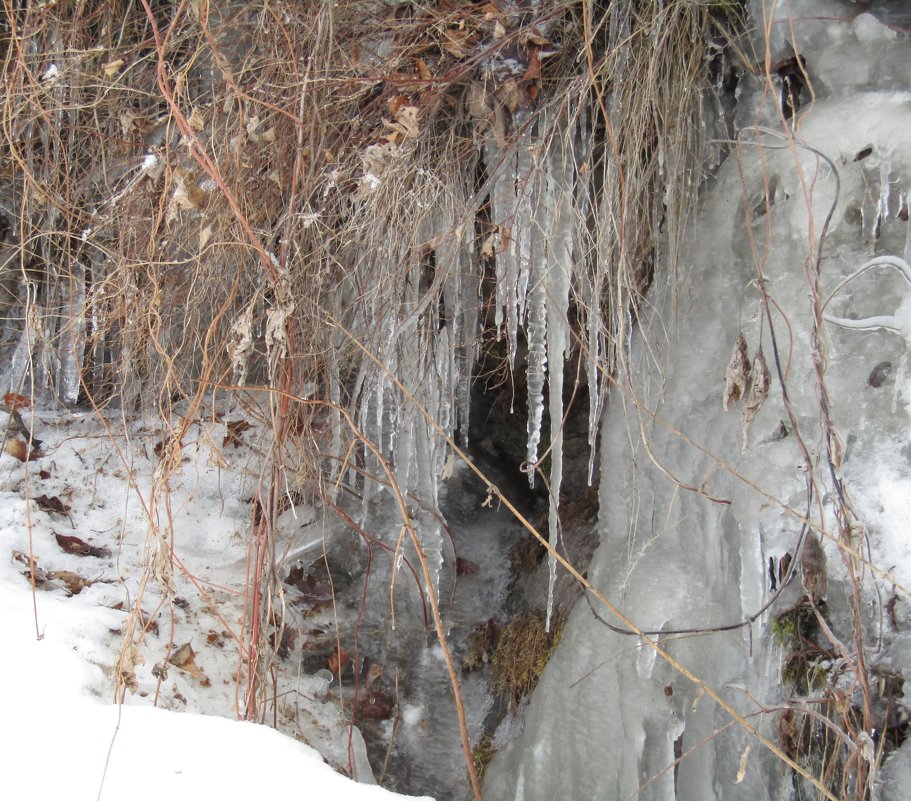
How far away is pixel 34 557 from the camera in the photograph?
7.27ft

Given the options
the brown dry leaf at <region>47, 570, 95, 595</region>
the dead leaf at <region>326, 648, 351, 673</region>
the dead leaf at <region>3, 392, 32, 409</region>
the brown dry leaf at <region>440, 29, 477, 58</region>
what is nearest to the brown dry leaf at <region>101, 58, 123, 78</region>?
the brown dry leaf at <region>440, 29, 477, 58</region>

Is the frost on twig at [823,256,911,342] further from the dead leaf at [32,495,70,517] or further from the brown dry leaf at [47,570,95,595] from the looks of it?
the dead leaf at [32,495,70,517]

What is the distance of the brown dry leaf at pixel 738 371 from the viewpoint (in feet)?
6.18

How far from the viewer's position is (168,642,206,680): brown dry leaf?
2.12m

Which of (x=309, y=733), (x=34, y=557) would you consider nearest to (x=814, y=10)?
(x=309, y=733)

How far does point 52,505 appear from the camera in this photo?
2.46 m

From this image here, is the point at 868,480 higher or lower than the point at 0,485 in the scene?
higher

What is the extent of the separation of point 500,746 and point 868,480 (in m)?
1.30

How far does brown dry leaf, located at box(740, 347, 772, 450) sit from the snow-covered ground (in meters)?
1.16

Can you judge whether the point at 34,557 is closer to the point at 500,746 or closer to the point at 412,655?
the point at 412,655

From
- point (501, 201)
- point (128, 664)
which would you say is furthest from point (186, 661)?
point (501, 201)

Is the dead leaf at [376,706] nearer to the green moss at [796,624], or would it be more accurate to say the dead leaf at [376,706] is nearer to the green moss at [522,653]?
the green moss at [522,653]

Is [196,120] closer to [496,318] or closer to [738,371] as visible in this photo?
[496,318]

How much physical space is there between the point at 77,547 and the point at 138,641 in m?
0.63
